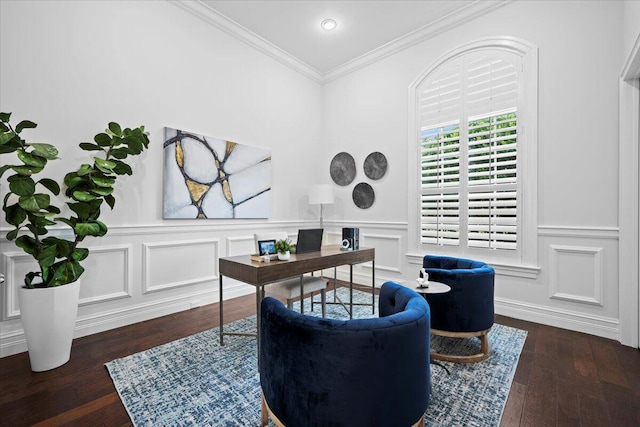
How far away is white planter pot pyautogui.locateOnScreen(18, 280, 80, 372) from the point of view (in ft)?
6.55

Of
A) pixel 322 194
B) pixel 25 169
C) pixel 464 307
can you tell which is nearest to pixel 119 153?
pixel 25 169

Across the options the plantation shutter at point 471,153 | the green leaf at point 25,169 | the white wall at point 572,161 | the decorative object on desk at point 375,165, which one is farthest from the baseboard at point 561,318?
the green leaf at point 25,169

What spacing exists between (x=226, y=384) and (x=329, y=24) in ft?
12.8

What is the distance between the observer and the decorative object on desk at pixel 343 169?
15.0 ft

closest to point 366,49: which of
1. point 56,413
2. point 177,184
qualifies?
point 177,184

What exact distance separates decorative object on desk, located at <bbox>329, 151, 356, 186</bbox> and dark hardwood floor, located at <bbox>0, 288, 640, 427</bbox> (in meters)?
2.90

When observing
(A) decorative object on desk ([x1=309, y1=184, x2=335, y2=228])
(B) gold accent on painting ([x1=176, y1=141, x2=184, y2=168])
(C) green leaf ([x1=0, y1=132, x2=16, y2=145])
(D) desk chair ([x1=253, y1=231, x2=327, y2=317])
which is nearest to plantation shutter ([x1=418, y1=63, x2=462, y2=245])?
(A) decorative object on desk ([x1=309, y1=184, x2=335, y2=228])

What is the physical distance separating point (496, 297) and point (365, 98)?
3160 millimetres

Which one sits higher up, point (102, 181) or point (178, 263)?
point (102, 181)

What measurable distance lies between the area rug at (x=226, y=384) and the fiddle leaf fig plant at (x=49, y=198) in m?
0.82

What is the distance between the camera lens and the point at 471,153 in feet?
11.0

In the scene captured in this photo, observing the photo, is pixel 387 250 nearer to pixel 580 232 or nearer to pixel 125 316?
pixel 580 232

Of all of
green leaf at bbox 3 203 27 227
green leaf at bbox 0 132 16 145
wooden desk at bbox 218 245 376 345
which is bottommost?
wooden desk at bbox 218 245 376 345

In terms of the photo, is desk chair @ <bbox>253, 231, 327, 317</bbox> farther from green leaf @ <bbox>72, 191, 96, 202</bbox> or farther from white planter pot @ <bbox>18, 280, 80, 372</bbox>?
white planter pot @ <bbox>18, 280, 80, 372</bbox>
